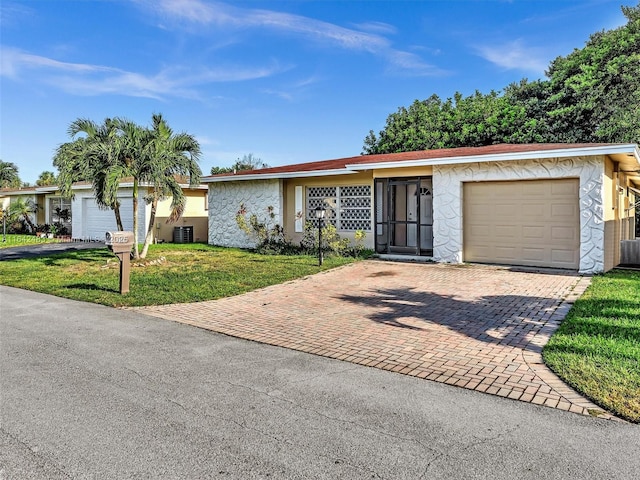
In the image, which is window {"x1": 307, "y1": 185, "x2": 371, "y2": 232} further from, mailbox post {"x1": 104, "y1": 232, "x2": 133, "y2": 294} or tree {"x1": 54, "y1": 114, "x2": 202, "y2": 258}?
mailbox post {"x1": 104, "y1": 232, "x2": 133, "y2": 294}

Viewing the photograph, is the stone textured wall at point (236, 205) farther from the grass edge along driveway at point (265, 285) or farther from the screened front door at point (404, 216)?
the screened front door at point (404, 216)

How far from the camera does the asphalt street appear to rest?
263cm

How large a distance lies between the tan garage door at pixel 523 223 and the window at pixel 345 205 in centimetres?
369

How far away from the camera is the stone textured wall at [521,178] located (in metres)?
10.0

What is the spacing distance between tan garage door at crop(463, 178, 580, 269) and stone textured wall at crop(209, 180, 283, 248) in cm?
718

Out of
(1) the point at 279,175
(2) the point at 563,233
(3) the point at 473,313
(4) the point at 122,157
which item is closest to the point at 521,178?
(2) the point at 563,233

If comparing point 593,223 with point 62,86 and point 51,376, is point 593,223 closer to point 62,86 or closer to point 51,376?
point 51,376

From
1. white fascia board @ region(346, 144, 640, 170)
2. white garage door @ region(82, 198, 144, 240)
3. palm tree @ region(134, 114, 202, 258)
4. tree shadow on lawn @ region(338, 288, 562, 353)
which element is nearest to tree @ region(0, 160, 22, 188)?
white garage door @ region(82, 198, 144, 240)

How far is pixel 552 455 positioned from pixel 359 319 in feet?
12.8

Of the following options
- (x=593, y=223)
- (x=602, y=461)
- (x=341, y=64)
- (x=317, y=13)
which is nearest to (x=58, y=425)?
(x=602, y=461)

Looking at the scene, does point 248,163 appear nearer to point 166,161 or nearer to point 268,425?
point 166,161

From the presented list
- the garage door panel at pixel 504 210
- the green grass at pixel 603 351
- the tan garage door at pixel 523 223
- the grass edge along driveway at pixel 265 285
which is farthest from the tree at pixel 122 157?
the green grass at pixel 603 351

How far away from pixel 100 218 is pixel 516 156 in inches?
723

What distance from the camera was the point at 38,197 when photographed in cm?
2489
